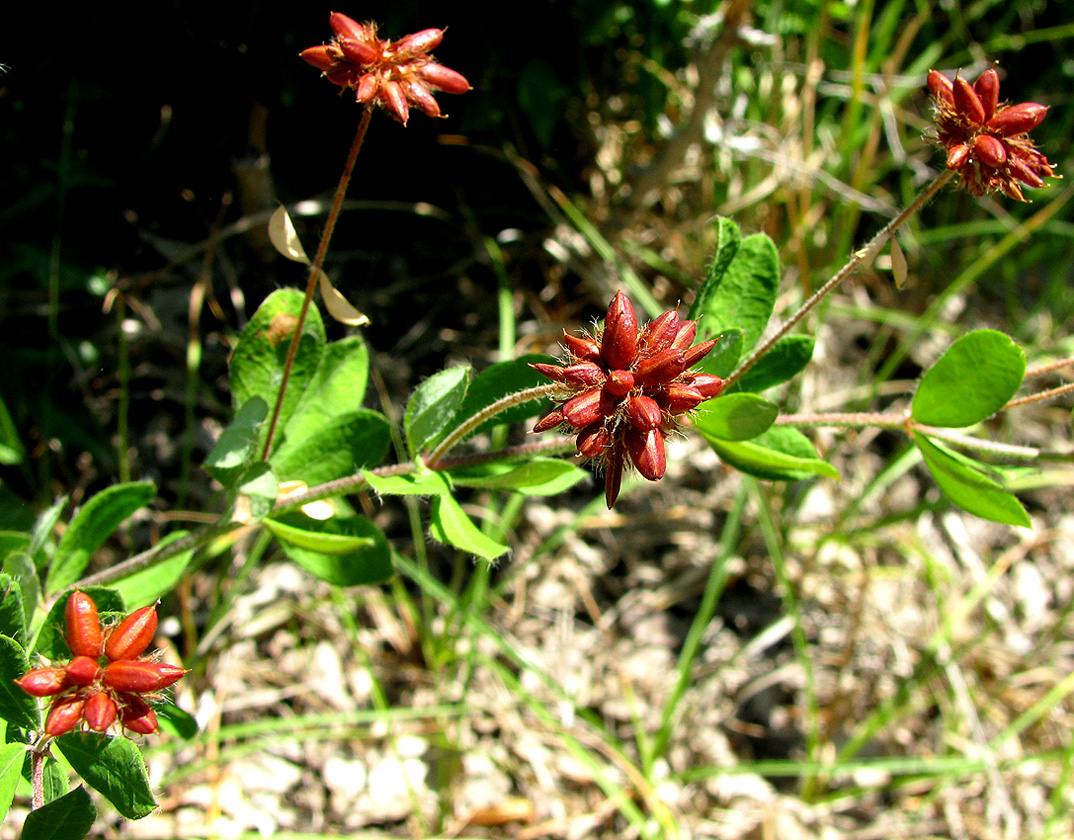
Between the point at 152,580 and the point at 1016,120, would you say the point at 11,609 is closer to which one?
the point at 152,580

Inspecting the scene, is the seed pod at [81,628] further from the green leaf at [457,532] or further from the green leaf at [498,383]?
the green leaf at [498,383]

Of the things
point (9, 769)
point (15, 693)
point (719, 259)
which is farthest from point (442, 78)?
point (9, 769)

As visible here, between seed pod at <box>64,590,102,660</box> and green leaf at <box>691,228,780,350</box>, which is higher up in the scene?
green leaf at <box>691,228,780,350</box>

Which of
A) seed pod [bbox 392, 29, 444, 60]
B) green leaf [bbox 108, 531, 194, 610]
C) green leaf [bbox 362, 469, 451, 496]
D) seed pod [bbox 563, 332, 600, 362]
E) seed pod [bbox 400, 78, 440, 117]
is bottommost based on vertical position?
green leaf [bbox 108, 531, 194, 610]

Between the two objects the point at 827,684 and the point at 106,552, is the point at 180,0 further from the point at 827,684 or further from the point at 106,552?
the point at 827,684

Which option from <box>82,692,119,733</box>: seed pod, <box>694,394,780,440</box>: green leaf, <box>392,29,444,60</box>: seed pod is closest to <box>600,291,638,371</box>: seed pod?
<box>694,394,780,440</box>: green leaf

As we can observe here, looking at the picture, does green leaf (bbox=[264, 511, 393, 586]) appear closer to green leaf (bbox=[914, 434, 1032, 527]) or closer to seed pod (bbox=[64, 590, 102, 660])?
seed pod (bbox=[64, 590, 102, 660])
